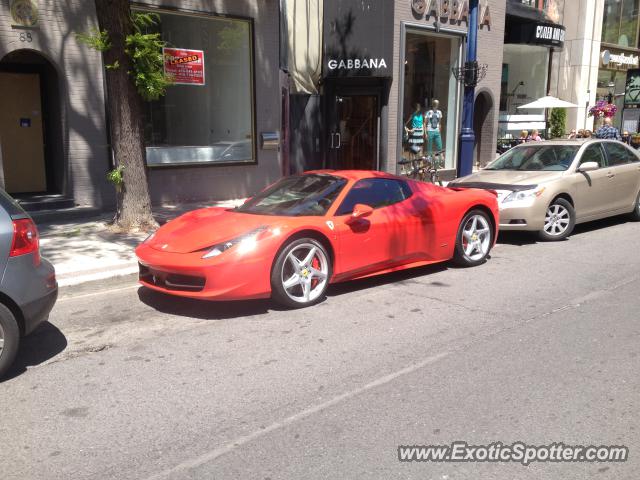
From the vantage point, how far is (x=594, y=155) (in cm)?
1011

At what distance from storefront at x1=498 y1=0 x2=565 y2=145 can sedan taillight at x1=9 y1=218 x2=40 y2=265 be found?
59.2 feet

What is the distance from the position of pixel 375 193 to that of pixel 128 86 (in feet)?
14.3

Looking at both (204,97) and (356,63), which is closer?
(204,97)

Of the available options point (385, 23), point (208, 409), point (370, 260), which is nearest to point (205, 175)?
point (385, 23)

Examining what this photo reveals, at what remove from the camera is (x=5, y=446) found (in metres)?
3.56

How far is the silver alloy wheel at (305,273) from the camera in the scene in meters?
6.03

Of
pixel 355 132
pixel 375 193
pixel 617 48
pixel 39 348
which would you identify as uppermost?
pixel 617 48

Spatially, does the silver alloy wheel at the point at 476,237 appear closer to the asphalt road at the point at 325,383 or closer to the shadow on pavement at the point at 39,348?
the asphalt road at the point at 325,383

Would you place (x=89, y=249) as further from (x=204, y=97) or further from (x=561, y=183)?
(x=561, y=183)

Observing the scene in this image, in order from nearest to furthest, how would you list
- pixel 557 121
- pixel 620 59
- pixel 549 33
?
pixel 549 33 < pixel 557 121 < pixel 620 59

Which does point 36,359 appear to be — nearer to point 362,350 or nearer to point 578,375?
point 362,350

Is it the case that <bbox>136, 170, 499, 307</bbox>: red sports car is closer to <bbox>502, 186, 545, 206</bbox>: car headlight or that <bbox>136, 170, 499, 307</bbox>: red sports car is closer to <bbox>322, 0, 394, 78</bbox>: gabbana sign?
<bbox>502, 186, 545, 206</bbox>: car headlight

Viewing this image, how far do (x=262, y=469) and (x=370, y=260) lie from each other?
3549 mm

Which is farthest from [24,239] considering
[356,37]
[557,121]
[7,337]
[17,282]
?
[557,121]
